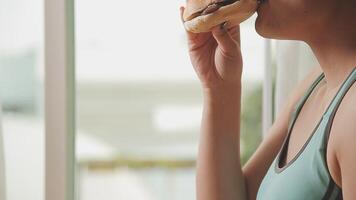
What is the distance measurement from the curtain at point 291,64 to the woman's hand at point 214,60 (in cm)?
14

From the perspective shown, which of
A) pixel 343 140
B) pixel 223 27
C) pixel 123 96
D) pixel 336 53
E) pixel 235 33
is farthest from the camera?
pixel 123 96

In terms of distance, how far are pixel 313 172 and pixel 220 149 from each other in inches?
12.9

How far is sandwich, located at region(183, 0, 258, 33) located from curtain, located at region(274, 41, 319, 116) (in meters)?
0.26

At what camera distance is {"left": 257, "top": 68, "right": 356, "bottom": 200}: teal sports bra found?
72 centimetres

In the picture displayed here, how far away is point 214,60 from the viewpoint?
104 cm

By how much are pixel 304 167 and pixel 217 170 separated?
31 cm

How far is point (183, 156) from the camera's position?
9.57 feet

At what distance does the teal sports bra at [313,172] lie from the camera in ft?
2.36

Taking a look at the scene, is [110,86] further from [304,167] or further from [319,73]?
[304,167]

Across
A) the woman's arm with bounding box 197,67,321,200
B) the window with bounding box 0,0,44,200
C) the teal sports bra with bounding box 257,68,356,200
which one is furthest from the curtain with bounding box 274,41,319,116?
the window with bounding box 0,0,44,200

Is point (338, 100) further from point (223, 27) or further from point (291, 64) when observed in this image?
point (291, 64)

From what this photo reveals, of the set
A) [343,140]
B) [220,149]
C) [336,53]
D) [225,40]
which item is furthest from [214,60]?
[343,140]

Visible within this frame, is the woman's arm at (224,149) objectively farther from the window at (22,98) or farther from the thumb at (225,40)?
the window at (22,98)

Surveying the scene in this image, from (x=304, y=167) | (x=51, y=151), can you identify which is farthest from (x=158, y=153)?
(x=304, y=167)
